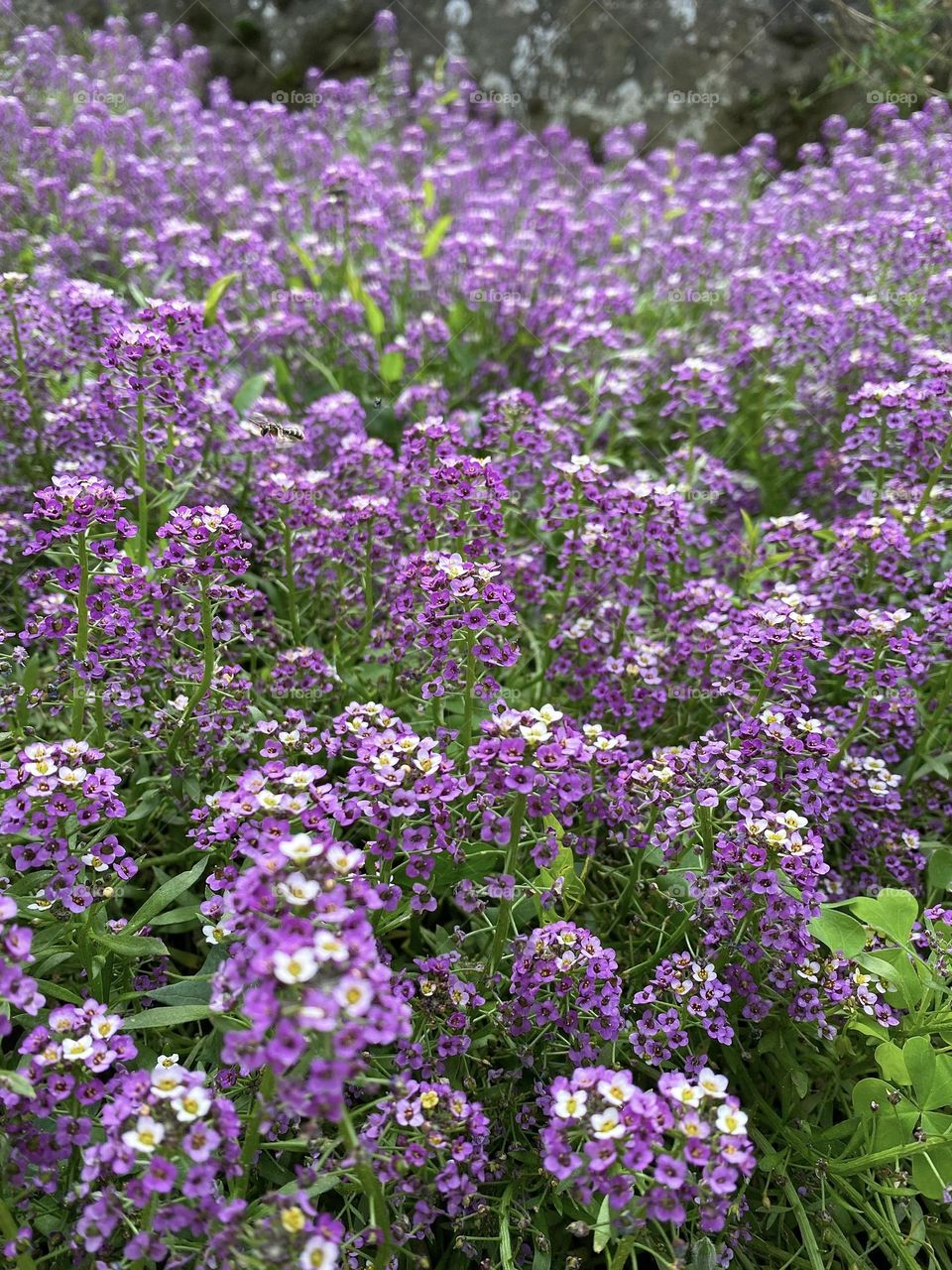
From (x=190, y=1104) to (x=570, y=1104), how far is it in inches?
27.1

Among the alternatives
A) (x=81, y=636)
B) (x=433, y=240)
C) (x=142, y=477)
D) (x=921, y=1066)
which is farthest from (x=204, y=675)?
(x=433, y=240)

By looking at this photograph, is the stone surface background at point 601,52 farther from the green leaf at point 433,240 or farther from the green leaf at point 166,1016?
the green leaf at point 166,1016

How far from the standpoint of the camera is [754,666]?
9.21 feet

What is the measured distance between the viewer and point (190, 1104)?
1.70 m

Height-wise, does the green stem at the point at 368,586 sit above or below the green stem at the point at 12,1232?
above

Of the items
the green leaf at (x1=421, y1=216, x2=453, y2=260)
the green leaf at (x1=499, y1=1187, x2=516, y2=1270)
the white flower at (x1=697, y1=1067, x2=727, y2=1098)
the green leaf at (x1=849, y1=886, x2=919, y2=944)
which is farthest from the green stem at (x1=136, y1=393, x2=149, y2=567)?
the green leaf at (x1=421, y1=216, x2=453, y2=260)

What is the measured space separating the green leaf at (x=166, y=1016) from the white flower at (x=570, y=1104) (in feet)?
2.52

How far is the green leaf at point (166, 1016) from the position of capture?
207 centimetres

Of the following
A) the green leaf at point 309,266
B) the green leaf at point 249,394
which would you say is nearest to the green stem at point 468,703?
the green leaf at point 249,394

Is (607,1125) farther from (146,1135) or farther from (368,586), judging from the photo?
(368,586)

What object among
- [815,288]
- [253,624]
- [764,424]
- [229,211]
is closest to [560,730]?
[253,624]

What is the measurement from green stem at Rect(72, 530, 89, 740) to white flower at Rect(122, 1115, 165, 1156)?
48.4 inches

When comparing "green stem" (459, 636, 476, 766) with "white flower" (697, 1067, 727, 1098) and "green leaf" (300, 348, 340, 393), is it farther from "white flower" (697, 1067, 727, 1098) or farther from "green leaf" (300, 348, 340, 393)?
"green leaf" (300, 348, 340, 393)

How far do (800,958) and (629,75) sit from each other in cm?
971
